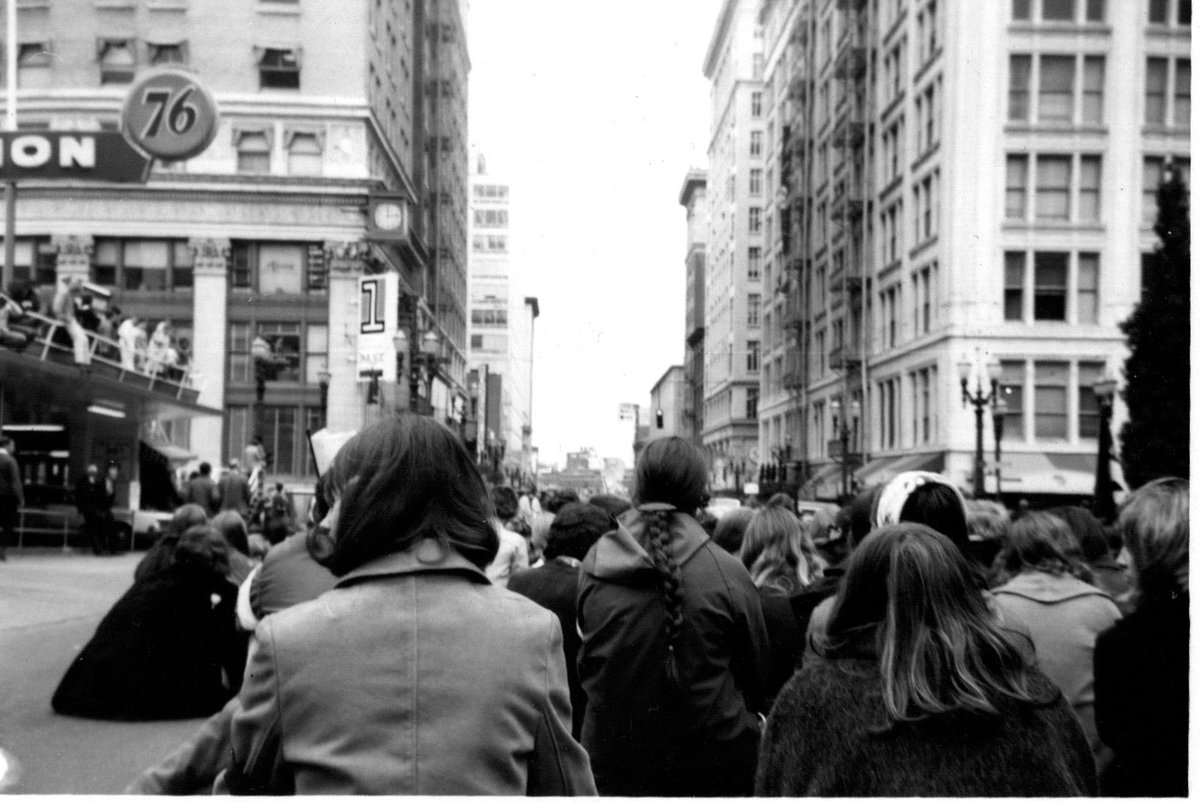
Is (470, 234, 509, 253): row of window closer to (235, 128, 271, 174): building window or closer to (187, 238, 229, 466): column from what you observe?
(187, 238, 229, 466): column

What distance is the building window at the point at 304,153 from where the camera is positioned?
21422 millimetres

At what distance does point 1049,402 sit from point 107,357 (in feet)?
67.1

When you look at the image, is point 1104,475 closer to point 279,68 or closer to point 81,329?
point 279,68

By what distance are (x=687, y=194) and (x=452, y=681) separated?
5681 mm

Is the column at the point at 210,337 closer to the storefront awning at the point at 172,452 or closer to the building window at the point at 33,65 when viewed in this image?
the storefront awning at the point at 172,452

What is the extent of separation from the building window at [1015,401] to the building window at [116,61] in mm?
20372

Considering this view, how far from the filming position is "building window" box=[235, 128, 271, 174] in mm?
20556

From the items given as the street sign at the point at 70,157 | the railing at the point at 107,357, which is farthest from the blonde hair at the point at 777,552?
the railing at the point at 107,357

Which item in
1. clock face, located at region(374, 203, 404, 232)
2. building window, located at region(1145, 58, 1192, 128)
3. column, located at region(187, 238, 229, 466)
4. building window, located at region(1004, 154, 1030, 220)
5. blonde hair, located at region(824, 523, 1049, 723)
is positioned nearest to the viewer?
blonde hair, located at region(824, 523, 1049, 723)

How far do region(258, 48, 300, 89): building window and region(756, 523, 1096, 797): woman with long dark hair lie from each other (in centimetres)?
1384

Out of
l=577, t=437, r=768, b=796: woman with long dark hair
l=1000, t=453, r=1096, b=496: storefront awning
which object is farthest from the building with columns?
l=1000, t=453, r=1096, b=496: storefront awning

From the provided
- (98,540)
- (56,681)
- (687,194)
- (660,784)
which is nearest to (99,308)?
(98,540)

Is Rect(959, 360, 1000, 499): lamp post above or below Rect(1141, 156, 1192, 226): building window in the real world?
below

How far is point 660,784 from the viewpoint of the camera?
402 centimetres
